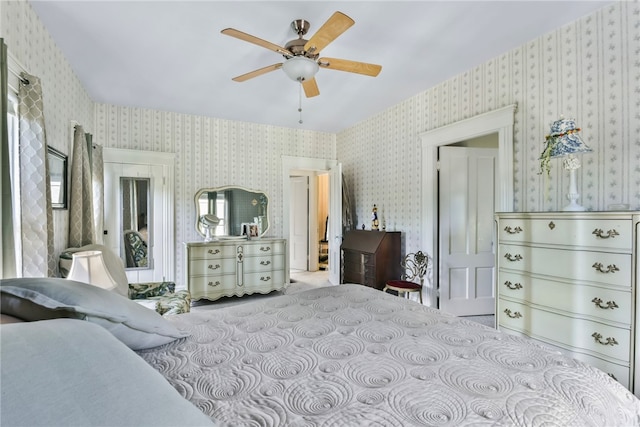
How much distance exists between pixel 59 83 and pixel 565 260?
407 centimetres

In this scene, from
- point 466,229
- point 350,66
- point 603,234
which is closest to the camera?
point 603,234

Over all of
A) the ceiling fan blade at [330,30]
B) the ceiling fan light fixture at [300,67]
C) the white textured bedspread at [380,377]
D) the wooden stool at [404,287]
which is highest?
the ceiling fan blade at [330,30]

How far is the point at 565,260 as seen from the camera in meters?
1.96

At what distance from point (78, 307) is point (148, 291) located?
7.14ft

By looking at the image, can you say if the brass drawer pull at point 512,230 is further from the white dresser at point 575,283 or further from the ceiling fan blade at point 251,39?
the ceiling fan blade at point 251,39

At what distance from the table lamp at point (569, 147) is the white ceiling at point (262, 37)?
2.78 ft

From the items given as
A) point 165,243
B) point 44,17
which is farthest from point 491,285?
point 44,17

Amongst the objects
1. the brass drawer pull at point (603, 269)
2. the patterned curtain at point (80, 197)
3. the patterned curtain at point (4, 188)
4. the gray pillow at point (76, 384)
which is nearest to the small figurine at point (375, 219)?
the brass drawer pull at point (603, 269)

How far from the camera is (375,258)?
3648 mm

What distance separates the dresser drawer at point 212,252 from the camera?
389 cm

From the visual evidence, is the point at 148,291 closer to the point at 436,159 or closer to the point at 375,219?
the point at 375,219

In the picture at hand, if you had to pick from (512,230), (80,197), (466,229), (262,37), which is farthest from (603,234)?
(80,197)

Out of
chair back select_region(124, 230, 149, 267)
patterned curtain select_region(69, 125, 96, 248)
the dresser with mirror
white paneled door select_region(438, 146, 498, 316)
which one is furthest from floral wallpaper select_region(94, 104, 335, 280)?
white paneled door select_region(438, 146, 498, 316)

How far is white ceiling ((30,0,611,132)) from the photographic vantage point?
81.0 inches
